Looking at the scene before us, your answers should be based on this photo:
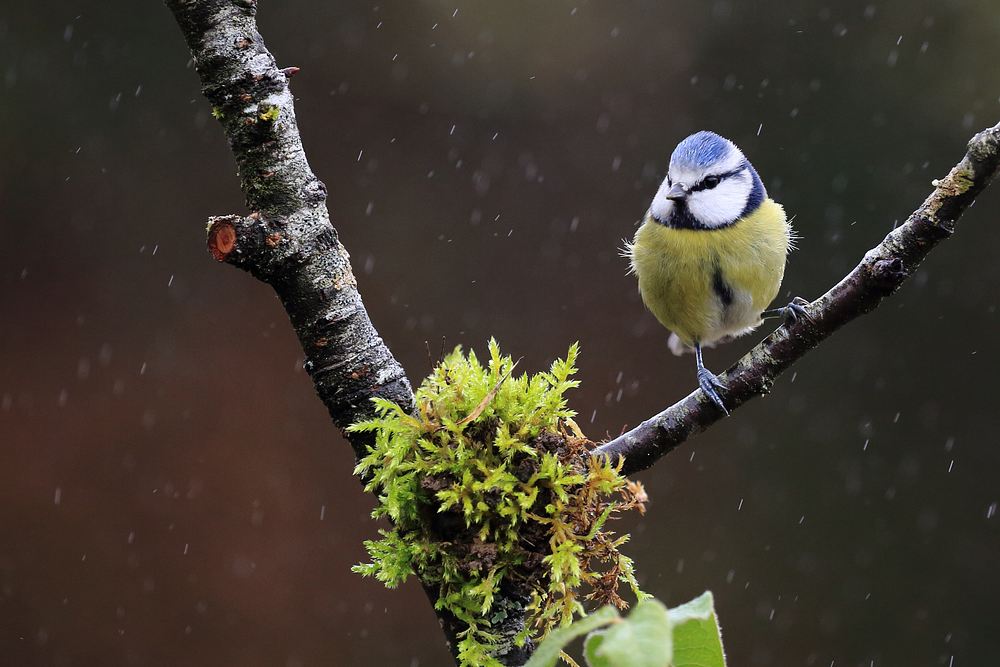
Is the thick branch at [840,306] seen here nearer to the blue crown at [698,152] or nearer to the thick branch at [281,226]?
the thick branch at [281,226]

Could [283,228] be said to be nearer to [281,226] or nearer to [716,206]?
[281,226]

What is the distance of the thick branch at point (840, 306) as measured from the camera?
3.23 ft

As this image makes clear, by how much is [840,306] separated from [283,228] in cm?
60

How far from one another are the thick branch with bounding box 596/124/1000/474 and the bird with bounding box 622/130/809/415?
2.22 feet

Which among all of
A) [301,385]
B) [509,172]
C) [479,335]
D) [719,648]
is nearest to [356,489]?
[301,385]

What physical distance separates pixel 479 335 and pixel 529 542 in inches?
110

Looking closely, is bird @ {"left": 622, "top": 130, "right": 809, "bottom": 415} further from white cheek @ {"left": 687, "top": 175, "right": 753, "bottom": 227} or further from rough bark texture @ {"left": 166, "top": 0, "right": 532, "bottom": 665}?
rough bark texture @ {"left": 166, "top": 0, "right": 532, "bottom": 665}

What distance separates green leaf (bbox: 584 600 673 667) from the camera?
1.58 feet

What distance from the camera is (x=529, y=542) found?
0.95 meters

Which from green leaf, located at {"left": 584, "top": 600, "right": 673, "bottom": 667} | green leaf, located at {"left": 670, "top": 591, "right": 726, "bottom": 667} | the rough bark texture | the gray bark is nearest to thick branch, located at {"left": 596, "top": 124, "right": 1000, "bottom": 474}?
the gray bark

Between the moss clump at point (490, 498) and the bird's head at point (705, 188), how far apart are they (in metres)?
0.87

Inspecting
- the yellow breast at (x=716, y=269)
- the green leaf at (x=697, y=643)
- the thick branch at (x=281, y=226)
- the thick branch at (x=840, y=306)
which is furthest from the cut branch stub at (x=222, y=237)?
the yellow breast at (x=716, y=269)

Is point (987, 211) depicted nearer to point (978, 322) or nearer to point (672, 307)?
point (978, 322)

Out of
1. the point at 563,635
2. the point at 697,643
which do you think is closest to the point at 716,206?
the point at 697,643
